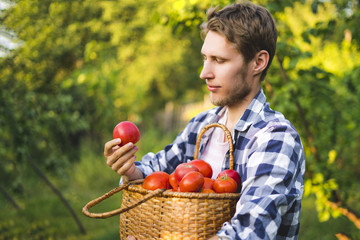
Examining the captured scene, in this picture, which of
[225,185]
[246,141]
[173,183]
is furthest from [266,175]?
[173,183]

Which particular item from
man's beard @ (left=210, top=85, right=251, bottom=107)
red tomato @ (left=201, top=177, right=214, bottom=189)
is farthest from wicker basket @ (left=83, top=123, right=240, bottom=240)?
man's beard @ (left=210, top=85, right=251, bottom=107)

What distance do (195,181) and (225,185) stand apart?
131 mm

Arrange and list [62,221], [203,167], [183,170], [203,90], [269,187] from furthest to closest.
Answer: [62,221], [203,90], [203,167], [183,170], [269,187]

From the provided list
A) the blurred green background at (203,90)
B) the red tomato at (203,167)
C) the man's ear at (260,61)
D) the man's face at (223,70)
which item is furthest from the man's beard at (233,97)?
the blurred green background at (203,90)

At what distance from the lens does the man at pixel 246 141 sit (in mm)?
1348

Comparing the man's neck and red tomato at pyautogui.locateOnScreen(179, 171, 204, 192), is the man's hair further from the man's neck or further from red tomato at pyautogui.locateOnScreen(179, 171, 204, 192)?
red tomato at pyautogui.locateOnScreen(179, 171, 204, 192)

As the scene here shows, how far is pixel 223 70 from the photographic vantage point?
1729 millimetres

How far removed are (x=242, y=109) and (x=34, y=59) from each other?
297 cm

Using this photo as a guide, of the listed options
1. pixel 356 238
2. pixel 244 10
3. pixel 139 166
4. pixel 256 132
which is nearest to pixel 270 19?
pixel 244 10

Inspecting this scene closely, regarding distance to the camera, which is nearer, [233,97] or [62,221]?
[233,97]

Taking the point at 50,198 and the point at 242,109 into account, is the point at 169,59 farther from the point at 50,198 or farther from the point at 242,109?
the point at 242,109

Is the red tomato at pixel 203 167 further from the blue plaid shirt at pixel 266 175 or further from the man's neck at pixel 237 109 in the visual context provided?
the man's neck at pixel 237 109

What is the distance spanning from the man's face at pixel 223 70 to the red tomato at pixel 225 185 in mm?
440

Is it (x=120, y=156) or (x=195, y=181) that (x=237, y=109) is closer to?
(x=195, y=181)
